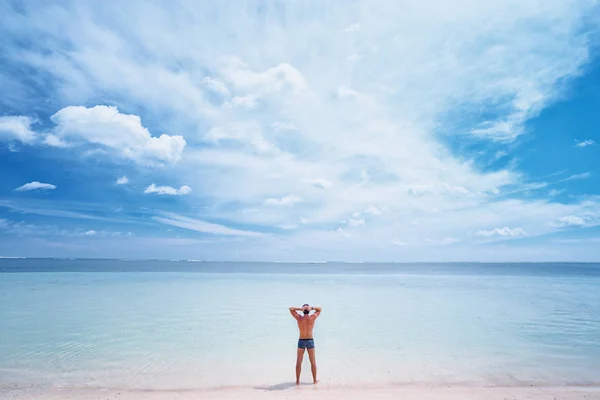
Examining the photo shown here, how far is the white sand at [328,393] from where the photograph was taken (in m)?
9.65

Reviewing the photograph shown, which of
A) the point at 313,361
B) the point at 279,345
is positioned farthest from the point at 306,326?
the point at 279,345

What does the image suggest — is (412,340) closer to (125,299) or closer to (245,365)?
(245,365)

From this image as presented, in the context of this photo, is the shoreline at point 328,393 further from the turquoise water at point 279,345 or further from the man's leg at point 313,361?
the turquoise water at point 279,345

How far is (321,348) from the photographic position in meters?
15.1

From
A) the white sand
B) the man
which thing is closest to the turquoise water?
the white sand

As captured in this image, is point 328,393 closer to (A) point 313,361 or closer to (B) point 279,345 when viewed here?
(A) point 313,361

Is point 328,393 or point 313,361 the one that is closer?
point 328,393

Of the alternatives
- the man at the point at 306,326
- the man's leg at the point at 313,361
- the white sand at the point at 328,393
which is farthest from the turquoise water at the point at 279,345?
the man at the point at 306,326

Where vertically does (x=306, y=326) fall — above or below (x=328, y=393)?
above

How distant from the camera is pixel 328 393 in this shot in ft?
32.8

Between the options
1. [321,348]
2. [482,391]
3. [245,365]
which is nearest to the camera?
[482,391]

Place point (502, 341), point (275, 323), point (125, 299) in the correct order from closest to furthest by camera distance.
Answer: point (502, 341) < point (275, 323) < point (125, 299)

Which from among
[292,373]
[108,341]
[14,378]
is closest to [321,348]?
[292,373]

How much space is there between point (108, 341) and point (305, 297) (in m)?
20.8
